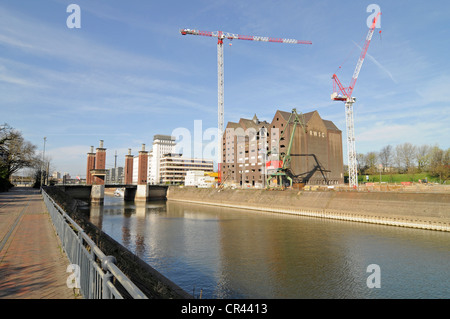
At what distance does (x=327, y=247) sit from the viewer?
26.4 metres

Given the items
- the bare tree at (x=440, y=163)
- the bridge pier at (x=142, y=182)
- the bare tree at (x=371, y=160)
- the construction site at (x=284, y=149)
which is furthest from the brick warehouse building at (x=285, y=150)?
the bridge pier at (x=142, y=182)

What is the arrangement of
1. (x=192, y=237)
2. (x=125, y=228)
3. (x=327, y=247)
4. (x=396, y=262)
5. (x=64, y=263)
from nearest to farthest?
(x=64, y=263), (x=396, y=262), (x=327, y=247), (x=192, y=237), (x=125, y=228)

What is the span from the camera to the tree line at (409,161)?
3364 inches

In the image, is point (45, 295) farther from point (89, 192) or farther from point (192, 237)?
point (89, 192)

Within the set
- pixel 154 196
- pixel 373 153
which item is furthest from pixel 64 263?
pixel 373 153

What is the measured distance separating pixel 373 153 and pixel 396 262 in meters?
116

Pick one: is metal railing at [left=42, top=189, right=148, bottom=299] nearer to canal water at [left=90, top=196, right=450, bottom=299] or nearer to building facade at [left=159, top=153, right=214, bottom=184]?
canal water at [left=90, top=196, right=450, bottom=299]

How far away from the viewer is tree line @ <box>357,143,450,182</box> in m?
85.4

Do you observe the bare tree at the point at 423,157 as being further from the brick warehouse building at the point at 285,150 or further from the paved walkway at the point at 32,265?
the paved walkway at the point at 32,265

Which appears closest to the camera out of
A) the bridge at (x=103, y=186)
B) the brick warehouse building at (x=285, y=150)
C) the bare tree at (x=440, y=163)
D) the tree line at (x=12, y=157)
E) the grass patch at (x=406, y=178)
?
the tree line at (x=12, y=157)

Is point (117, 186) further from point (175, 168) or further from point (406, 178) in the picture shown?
point (406, 178)

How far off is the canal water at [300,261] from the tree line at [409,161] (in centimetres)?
6162

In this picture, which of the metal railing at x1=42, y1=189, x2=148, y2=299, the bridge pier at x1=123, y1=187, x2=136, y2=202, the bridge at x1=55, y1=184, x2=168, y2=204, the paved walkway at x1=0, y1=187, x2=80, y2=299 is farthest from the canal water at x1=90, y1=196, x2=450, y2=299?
the bridge pier at x1=123, y1=187, x2=136, y2=202
